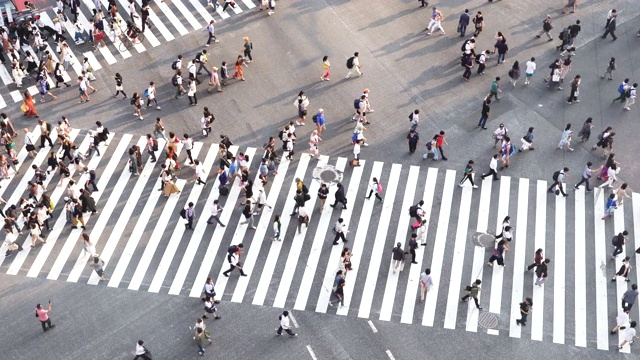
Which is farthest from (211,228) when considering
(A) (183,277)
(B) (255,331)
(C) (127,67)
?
(C) (127,67)

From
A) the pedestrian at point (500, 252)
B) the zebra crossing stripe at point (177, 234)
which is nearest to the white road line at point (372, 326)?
the pedestrian at point (500, 252)

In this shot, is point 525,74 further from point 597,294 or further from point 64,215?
point 64,215

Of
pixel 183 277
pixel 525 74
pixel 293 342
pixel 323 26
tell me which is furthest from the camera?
pixel 323 26

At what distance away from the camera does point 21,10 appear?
1716 inches

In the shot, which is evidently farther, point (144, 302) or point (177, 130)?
point (177, 130)

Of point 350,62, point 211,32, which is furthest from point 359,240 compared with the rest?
point 211,32

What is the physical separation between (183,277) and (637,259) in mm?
17720

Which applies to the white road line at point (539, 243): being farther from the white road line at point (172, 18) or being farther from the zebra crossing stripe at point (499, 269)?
the white road line at point (172, 18)

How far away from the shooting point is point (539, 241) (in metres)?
31.6

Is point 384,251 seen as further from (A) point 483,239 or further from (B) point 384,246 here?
(A) point 483,239

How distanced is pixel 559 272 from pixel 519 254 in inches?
64.9

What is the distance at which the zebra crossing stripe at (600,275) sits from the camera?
93.4ft

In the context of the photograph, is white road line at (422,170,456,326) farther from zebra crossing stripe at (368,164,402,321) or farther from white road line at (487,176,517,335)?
white road line at (487,176,517,335)

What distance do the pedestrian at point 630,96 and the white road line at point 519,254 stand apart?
7274 millimetres
